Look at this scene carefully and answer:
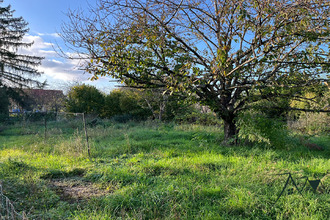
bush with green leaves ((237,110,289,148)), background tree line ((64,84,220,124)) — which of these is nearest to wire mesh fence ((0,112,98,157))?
background tree line ((64,84,220,124))

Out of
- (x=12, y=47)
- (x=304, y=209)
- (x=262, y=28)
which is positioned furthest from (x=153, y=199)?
(x=12, y=47)

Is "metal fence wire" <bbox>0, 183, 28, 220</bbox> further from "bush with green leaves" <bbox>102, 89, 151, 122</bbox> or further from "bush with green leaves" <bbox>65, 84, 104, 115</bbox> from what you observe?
"bush with green leaves" <bbox>65, 84, 104, 115</bbox>

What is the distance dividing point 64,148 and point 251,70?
20.1 feet

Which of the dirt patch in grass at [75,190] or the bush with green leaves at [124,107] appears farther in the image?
the bush with green leaves at [124,107]

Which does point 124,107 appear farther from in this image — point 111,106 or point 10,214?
point 10,214

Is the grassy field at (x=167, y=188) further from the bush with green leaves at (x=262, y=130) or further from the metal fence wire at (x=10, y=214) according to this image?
the bush with green leaves at (x=262, y=130)

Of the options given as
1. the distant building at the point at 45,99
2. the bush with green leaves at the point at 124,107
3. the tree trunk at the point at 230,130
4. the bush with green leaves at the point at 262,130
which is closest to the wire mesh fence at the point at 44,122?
the bush with green leaves at the point at 124,107

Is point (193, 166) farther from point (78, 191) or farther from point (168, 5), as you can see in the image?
point (168, 5)

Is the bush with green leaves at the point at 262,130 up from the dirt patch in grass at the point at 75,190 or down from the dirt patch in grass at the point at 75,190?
up

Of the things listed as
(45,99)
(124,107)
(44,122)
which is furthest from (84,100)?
(45,99)

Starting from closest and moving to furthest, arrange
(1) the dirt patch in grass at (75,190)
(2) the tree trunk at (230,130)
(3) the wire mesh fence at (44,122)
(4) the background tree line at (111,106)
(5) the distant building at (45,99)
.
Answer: (1) the dirt patch in grass at (75,190) < (2) the tree trunk at (230,130) < (3) the wire mesh fence at (44,122) < (4) the background tree line at (111,106) < (5) the distant building at (45,99)

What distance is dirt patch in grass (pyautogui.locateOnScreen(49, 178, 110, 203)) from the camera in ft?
12.4

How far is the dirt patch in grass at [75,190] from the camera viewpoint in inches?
149

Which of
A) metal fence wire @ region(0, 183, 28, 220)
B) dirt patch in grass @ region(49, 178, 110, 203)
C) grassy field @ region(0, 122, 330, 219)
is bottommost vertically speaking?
dirt patch in grass @ region(49, 178, 110, 203)
